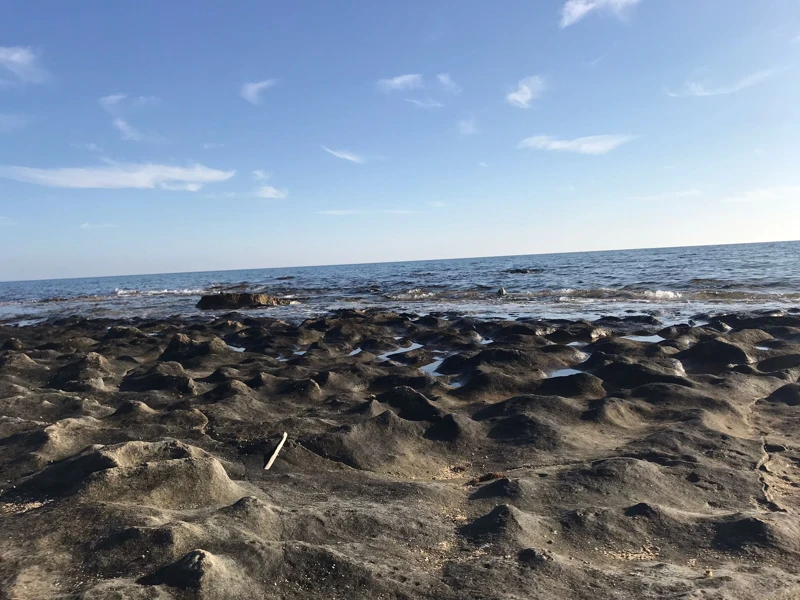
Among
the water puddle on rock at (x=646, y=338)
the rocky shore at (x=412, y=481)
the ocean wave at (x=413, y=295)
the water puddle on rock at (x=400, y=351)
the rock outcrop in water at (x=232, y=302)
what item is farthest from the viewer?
the ocean wave at (x=413, y=295)

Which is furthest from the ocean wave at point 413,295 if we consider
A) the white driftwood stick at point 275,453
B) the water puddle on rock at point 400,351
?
the white driftwood stick at point 275,453

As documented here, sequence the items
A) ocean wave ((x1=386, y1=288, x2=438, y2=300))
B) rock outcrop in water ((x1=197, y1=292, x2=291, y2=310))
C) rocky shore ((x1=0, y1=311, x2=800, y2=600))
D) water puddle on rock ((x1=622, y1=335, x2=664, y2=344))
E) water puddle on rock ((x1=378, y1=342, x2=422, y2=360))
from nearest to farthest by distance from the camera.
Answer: rocky shore ((x1=0, y1=311, x2=800, y2=600))
water puddle on rock ((x1=378, y1=342, x2=422, y2=360))
water puddle on rock ((x1=622, y1=335, x2=664, y2=344))
rock outcrop in water ((x1=197, y1=292, x2=291, y2=310))
ocean wave ((x1=386, y1=288, x2=438, y2=300))

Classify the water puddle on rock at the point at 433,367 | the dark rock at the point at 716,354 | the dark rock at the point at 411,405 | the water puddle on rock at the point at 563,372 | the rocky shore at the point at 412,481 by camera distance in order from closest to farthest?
the rocky shore at the point at 412,481 → the dark rock at the point at 411,405 → the dark rock at the point at 716,354 → the water puddle on rock at the point at 563,372 → the water puddle on rock at the point at 433,367

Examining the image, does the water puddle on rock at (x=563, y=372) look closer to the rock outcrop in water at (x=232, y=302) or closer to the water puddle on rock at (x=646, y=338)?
the water puddle on rock at (x=646, y=338)

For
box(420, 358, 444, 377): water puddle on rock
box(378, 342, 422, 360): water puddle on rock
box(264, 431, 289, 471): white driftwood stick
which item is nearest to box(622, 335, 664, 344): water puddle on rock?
box(420, 358, 444, 377): water puddle on rock

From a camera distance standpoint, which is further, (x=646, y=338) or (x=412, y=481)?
(x=646, y=338)

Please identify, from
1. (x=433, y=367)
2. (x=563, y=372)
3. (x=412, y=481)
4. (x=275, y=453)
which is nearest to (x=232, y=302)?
(x=433, y=367)

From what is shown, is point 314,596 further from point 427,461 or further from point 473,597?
point 427,461

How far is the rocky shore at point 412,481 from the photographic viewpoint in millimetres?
4035

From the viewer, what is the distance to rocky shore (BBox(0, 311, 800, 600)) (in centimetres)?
404

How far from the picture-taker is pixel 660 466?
6680mm

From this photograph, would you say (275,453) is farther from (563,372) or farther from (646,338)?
(646,338)

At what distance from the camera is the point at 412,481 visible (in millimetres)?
6363

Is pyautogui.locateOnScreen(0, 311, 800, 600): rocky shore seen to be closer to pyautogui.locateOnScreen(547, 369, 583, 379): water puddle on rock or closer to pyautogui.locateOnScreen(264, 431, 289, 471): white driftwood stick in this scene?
pyautogui.locateOnScreen(264, 431, 289, 471): white driftwood stick
